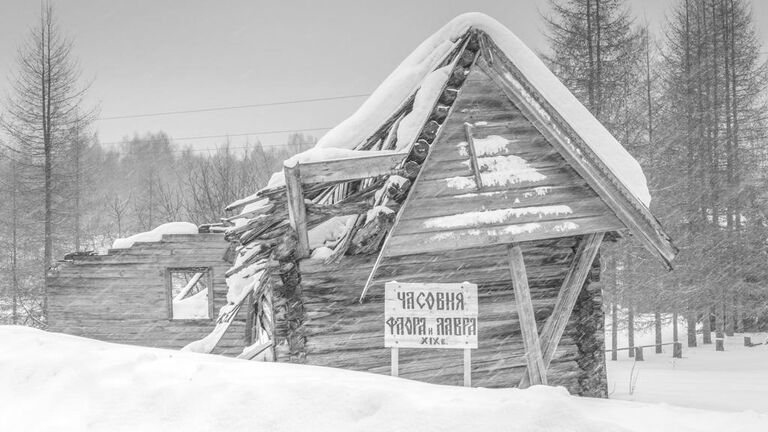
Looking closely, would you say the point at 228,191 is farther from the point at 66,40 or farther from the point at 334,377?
the point at 334,377

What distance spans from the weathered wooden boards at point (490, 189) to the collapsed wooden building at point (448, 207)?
2 cm

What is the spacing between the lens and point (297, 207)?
7.37 metres

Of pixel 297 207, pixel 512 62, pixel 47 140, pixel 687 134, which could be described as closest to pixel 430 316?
pixel 297 207

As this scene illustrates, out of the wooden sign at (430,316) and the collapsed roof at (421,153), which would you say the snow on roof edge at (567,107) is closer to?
the collapsed roof at (421,153)

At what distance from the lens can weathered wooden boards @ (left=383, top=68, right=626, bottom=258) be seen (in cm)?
760

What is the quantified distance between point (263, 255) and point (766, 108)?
88.8ft

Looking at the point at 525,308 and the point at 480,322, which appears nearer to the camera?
the point at 525,308

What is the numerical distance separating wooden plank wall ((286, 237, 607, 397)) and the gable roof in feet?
3.77

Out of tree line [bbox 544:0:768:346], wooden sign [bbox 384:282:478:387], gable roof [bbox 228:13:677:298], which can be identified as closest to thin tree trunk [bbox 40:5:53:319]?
gable roof [bbox 228:13:677:298]

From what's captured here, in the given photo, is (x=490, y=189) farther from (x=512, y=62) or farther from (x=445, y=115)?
(x=512, y=62)

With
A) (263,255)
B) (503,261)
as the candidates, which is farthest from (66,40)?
(503,261)

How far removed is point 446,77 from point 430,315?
3159mm

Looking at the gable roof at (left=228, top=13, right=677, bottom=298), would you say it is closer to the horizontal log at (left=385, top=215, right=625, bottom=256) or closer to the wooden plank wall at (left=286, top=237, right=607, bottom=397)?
the horizontal log at (left=385, top=215, right=625, bottom=256)

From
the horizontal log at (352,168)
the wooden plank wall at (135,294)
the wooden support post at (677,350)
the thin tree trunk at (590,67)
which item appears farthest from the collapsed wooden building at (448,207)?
the wooden support post at (677,350)
